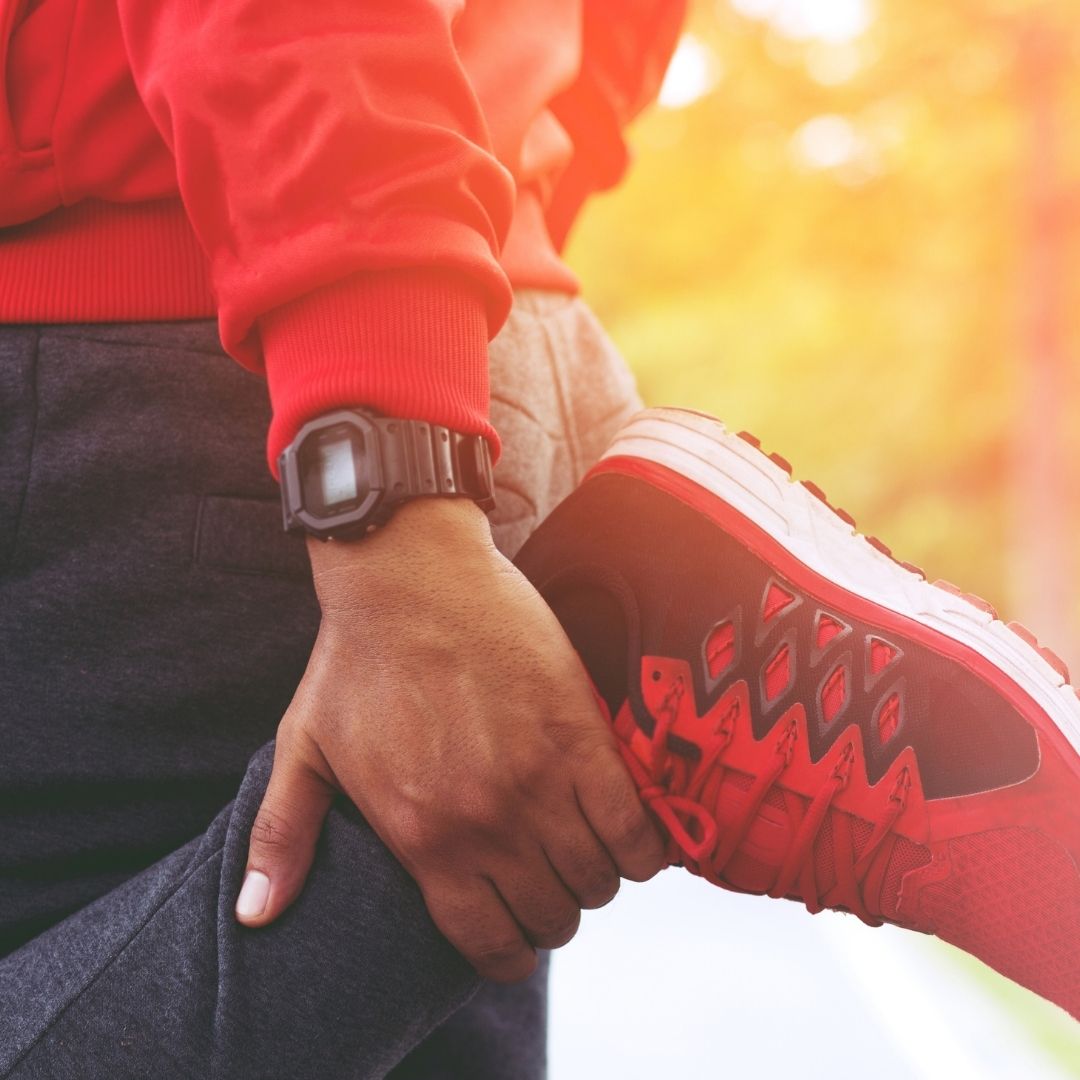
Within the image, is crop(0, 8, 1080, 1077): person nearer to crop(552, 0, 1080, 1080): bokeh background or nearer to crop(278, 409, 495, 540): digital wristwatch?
crop(278, 409, 495, 540): digital wristwatch

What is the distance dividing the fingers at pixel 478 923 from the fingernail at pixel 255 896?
131mm

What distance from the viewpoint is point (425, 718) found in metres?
0.81

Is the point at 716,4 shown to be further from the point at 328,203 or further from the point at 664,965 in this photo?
the point at 328,203

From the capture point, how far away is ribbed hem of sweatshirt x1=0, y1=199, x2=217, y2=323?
0.96m

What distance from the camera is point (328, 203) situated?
80cm

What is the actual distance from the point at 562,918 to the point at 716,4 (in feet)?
24.1

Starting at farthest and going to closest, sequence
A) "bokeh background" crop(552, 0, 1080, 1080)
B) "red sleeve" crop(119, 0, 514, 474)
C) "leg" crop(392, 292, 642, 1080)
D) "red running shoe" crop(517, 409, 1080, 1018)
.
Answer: "bokeh background" crop(552, 0, 1080, 1080)
"leg" crop(392, 292, 642, 1080)
"red running shoe" crop(517, 409, 1080, 1018)
"red sleeve" crop(119, 0, 514, 474)

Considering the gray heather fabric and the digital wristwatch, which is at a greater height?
the digital wristwatch

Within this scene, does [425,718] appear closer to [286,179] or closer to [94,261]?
[286,179]

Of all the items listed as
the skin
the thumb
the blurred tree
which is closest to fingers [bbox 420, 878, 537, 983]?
the skin

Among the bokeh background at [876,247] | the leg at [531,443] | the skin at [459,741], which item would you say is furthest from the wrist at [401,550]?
the bokeh background at [876,247]

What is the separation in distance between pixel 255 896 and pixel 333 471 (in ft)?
1.19

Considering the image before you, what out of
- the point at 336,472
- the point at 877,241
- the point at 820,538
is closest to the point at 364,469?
the point at 336,472

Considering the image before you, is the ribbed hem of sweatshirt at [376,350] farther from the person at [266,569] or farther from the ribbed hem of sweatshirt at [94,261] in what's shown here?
the ribbed hem of sweatshirt at [94,261]
